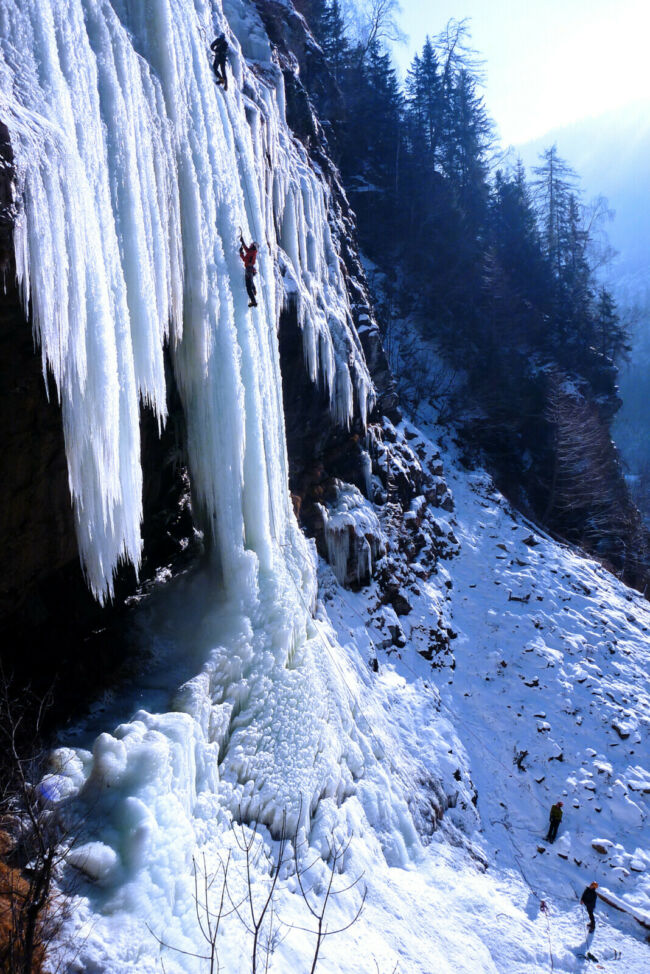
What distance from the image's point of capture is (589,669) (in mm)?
11258

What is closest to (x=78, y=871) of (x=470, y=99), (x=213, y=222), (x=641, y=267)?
(x=213, y=222)

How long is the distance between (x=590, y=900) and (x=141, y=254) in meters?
9.17

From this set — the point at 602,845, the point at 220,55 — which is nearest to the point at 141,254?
the point at 220,55

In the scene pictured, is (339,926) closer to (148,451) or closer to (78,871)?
(78,871)

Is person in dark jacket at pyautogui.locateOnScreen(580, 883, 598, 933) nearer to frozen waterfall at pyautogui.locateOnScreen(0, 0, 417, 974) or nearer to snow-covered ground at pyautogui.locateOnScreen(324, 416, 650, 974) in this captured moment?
snow-covered ground at pyautogui.locateOnScreen(324, 416, 650, 974)

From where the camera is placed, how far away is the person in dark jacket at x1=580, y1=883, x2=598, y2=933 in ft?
22.6

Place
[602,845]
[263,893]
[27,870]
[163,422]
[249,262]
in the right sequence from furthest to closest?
[602,845] < [249,262] < [163,422] < [263,893] < [27,870]

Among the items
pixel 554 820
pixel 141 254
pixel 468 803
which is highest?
pixel 141 254

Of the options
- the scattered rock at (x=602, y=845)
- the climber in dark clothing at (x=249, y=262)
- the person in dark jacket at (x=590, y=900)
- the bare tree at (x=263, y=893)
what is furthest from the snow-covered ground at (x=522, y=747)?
the climber in dark clothing at (x=249, y=262)

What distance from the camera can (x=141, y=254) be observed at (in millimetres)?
4855

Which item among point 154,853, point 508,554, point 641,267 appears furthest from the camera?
point 641,267

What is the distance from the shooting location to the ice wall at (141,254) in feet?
12.9

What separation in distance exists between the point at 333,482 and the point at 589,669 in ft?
21.7

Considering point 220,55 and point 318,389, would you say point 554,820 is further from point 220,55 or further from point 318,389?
point 220,55
